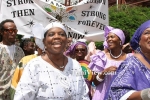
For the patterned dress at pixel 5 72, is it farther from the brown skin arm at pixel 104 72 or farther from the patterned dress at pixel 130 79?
the patterned dress at pixel 130 79

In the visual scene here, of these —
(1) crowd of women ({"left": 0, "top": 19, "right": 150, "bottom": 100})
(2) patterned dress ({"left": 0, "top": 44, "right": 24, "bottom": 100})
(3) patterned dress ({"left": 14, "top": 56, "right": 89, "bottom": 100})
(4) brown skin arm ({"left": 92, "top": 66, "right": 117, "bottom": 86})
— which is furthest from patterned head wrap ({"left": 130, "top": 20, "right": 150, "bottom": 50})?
(2) patterned dress ({"left": 0, "top": 44, "right": 24, "bottom": 100})

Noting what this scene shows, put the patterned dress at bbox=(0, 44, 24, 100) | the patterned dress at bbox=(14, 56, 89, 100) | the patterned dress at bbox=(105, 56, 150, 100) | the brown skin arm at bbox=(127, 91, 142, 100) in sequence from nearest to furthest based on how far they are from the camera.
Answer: the brown skin arm at bbox=(127, 91, 142, 100) < the patterned dress at bbox=(105, 56, 150, 100) < the patterned dress at bbox=(14, 56, 89, 100) < the patterned dress at bbox=(0, 44, 24, 100)

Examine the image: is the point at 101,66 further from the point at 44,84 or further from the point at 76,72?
the point at 44,84

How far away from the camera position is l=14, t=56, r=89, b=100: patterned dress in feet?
10.2

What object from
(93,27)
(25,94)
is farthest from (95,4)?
(25,94)

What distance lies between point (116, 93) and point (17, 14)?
3.49 meters

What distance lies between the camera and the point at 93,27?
626 cm

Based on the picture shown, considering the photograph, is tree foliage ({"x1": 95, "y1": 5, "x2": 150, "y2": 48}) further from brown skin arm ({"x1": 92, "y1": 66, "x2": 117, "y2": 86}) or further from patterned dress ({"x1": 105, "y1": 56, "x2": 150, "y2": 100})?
patterned dress ({"x1": 105, "y1": 56, "x2": 150, "y2": 100})

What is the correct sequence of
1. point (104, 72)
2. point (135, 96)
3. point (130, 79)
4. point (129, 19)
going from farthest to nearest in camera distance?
1. point (129, 19)
2. point (104, 72)
3. point (130, 79)
4. point (135, 96)

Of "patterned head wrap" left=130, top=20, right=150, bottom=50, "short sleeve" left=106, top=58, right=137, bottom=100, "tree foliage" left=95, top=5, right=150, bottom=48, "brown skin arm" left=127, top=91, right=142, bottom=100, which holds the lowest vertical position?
"brown skin arm" left=127, top=91, right=142, bottom=100

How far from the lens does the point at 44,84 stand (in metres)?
3.11

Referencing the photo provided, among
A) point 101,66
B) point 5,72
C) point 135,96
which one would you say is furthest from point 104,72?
point 135,96

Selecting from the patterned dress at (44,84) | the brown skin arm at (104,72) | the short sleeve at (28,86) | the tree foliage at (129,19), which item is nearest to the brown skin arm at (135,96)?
the patterned dress at (44,84)

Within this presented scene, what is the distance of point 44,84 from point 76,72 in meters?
0.38
